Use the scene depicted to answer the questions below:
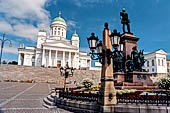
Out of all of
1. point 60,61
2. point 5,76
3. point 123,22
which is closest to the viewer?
point 123,22

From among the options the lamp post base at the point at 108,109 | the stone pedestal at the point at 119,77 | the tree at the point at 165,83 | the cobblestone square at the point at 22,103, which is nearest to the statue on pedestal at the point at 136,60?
the stone pedestal at the point at 119,77

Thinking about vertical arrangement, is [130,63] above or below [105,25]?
Answer: below

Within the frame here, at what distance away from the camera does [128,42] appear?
13.4 meters

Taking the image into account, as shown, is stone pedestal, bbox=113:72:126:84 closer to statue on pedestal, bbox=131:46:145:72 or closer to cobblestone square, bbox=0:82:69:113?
statue on pedestal, bbox=131:46:145:72

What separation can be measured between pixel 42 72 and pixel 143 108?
138 feet

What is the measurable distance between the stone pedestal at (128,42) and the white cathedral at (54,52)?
57.5 metres

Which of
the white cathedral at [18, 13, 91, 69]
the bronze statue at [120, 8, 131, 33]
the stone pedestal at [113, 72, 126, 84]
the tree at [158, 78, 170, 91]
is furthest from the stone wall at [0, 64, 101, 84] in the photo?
the tree at [158, 78, 170, 91]

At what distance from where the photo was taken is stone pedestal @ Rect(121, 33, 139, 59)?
43.0ft

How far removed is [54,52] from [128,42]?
6224cm

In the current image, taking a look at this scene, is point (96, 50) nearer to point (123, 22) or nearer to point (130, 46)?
point (130, 46)

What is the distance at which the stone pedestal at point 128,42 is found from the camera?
43.0 ft

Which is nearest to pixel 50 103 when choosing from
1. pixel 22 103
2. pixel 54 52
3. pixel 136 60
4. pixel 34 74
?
pixel 22 103

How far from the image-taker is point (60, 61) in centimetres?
7156

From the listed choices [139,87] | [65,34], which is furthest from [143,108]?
[65,34]
